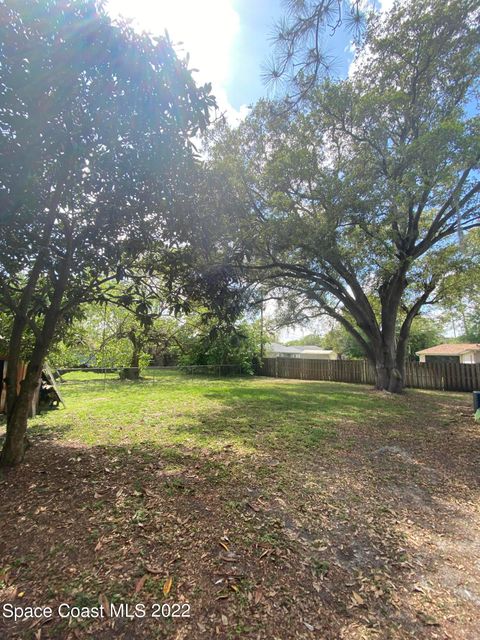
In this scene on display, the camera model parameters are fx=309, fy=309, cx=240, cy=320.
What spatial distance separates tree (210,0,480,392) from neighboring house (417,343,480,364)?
16.5 metres

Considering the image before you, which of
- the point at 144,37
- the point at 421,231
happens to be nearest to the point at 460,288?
the point at 421,231

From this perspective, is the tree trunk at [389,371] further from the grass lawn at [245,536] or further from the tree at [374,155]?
the grass lawn at [245,536]

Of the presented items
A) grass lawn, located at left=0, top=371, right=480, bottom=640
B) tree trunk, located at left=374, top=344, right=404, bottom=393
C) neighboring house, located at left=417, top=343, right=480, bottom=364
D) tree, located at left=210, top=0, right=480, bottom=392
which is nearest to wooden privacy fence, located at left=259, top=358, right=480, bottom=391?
tree trunk, located at left=374, top=344, right=404, bottom=393

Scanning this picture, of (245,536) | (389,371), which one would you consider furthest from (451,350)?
(245,536)

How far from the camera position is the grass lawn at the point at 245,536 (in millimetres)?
1606

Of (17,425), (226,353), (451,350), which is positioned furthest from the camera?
(451,350)

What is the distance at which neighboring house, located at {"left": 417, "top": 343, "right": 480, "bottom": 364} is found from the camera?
22016 millimetres

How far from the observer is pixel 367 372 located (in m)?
14.8

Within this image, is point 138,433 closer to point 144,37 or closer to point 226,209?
point 226,209

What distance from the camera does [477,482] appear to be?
11.2 ft

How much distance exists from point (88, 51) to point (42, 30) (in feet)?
1.22

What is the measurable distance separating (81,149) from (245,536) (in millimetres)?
3436

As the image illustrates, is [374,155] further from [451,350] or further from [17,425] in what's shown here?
[451,350]

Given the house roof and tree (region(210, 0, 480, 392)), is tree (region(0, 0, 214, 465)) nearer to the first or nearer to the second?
tree (region(210, 0, 480, 392))
